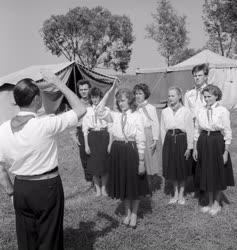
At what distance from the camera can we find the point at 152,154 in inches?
237

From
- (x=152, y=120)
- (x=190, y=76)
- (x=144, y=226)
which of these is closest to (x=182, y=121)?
(x=152, y=120)

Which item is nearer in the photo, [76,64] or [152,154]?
[152,154]

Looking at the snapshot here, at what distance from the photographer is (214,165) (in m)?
4.84

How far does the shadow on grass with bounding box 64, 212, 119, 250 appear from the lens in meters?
4.08

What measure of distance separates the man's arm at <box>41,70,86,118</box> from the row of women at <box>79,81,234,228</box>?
1.65 meters

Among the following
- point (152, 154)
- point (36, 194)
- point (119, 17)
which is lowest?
point (152, 154)

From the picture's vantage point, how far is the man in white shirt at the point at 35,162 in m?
2.74

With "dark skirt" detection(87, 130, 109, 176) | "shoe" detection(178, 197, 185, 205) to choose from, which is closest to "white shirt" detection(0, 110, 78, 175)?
"shoe" detection(178, 197, 185, 205)

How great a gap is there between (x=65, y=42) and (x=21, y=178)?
4930 centimetres

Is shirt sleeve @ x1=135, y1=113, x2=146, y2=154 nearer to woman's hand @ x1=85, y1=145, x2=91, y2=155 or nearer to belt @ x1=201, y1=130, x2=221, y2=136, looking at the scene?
belt @ x1=201, y1=130, x2=221, y2=136

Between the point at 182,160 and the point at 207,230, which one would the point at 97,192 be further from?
the point at 207,230

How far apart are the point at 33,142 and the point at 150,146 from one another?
3393 millimetres

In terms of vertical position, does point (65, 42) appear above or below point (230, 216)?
above

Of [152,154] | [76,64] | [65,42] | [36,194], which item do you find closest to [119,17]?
[65,42]
